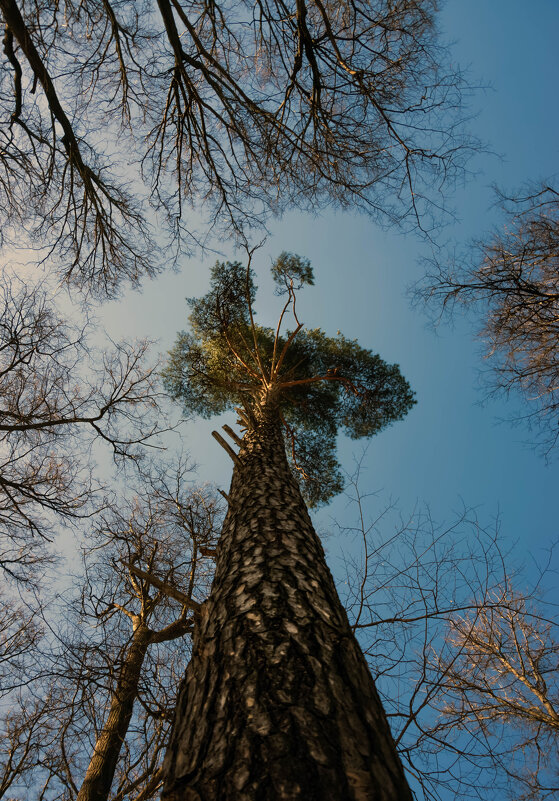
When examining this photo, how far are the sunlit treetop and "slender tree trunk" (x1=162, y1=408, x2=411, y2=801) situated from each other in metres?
6.15

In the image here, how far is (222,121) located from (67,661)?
5.65m

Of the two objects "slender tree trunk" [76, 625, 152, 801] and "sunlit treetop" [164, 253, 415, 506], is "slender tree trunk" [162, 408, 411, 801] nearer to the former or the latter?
"slender tree trunk" [76, 625, 152, 801]

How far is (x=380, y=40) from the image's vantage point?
12.8 feet

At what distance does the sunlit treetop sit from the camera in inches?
323

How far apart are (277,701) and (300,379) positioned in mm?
7211

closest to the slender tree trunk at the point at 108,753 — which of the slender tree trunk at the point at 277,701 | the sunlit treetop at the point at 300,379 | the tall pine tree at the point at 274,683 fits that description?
the tall pine tree at the point at 274,683

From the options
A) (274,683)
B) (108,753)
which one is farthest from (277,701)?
(108,753)

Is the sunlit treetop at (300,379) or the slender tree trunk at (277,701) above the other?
the sunlit treetop at (300,379)

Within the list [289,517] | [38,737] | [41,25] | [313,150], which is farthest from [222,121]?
[38,737]

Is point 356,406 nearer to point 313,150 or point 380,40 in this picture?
point 313,150

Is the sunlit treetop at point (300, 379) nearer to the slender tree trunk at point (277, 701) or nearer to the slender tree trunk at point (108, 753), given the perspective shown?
the slender tree trunk at point (108, 753)

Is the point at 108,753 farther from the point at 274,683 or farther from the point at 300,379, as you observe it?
the point at 300,379

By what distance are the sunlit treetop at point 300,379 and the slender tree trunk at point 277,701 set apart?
20.2ft

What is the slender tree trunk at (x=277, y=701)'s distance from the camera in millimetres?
923
